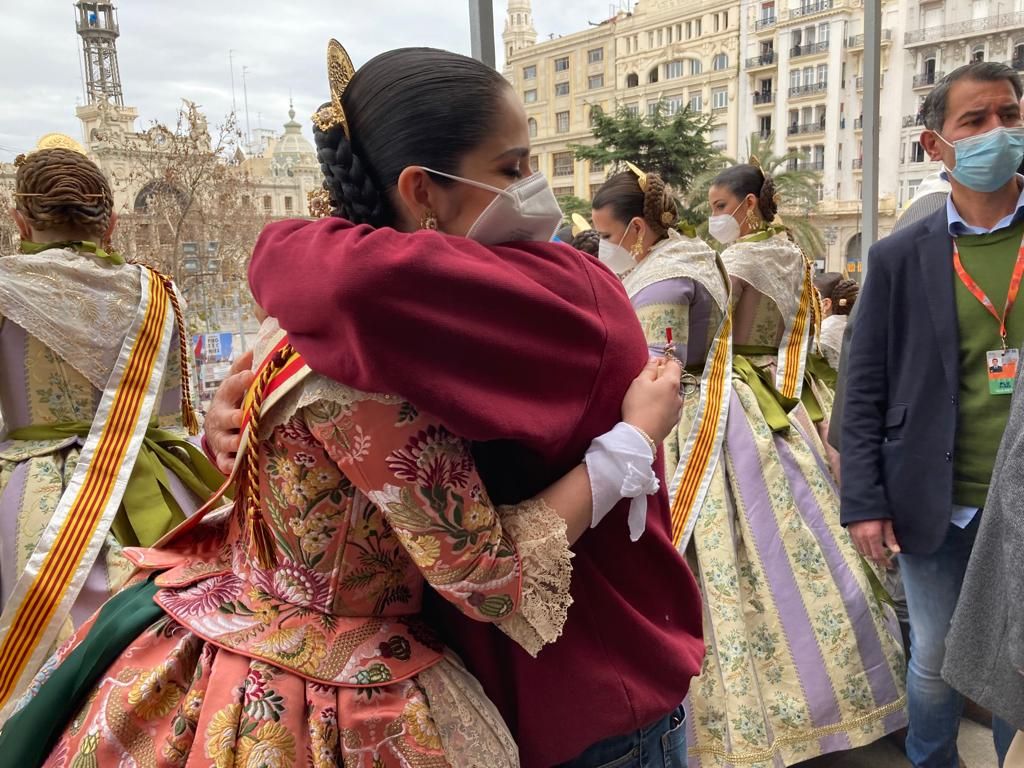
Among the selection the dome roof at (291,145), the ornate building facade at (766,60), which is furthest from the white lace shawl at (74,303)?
the ornate building facade at (766,60)

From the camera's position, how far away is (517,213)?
86 centimetres

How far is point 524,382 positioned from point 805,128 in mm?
14904

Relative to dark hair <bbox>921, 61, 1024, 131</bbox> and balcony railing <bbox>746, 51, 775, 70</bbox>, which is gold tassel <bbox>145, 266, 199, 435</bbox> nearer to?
dark hair <bbox>921, 61, 1024, 131</bbox>

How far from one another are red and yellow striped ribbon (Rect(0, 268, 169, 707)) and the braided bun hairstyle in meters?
0.23

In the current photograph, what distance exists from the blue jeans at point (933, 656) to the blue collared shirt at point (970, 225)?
645mm

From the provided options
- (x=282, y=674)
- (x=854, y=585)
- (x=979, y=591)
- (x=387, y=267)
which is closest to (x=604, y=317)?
(x=387, y=267)

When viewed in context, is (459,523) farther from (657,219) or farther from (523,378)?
(657,219)

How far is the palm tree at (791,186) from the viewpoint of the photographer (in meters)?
12.8

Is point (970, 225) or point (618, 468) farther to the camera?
point (970, 225)

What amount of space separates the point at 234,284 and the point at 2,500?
192 centimetres

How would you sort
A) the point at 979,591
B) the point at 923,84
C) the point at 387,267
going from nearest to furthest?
1. the point at 387,267
2. the point at 979,591
3. the point at 923,84

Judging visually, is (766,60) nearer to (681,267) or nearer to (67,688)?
(681,267)

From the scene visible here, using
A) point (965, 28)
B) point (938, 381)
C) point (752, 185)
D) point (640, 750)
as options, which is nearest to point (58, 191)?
point (640, 750)

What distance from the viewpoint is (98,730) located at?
0.78 meters
